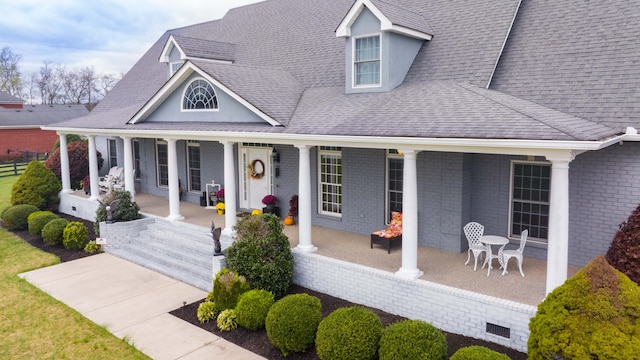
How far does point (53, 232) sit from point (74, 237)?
37.2 inches

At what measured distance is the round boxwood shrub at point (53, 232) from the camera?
54.2 feet

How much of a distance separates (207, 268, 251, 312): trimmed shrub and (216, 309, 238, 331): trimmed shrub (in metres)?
0.28

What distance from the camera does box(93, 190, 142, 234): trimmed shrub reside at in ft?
53.5

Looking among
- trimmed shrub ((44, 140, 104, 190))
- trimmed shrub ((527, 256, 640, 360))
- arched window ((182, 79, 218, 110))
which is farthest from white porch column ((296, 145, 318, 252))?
trimmed shrub ((44, 140, 104, 190))

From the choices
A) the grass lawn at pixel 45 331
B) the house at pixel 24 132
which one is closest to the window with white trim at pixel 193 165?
the grass lawn at pixel 45 331

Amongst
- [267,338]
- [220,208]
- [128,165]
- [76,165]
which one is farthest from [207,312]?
[76,165]

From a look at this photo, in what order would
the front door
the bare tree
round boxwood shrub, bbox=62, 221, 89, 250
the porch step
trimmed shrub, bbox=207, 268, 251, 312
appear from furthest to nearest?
the bare tree, the front door, round boxwood shrub, bbox=62, 221, 89, 250, the porch step, trimmed shrub, bbox=207, 268, 251, 312

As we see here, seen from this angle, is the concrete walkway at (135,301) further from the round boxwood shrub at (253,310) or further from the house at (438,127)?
the house at (438,127)

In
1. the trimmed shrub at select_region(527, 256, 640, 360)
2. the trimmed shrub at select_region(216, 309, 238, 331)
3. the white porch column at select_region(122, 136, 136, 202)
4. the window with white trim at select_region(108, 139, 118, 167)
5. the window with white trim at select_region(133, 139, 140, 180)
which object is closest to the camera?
the trimmed shrub at select_region(527, 256, 640, 360)

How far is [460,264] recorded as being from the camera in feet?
37.7

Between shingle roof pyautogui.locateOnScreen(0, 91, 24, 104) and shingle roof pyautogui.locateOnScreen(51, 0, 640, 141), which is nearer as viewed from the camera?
shingle roof pyautogui.locateOnScreen(51, 0, 640, 141)

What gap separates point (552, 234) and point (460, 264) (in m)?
3.15

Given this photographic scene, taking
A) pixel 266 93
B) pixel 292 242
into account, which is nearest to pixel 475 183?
pixel 292 242

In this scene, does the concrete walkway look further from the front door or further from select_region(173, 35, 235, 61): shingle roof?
select_region(173, 35, 235, 61): shingle roof
